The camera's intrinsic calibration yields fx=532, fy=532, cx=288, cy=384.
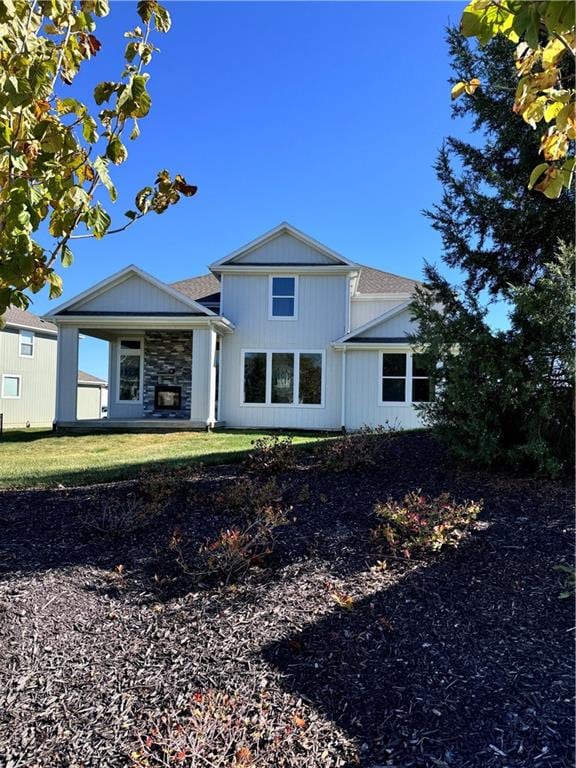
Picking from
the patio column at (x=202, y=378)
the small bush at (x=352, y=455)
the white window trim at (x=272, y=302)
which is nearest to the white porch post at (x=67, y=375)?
the patio column at (x=202, y=378)

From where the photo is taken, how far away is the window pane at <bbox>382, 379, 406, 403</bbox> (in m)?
15.3

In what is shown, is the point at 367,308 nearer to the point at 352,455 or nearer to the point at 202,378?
the point at 202,378

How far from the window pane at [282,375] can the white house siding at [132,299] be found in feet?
11.0

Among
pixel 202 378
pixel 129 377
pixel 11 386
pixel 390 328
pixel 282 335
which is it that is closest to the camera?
pixel 202 378

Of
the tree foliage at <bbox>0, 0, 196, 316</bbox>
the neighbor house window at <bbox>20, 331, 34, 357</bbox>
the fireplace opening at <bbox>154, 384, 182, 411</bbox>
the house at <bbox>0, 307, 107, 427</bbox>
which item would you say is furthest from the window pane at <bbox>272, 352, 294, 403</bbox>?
the neighbor house window at <bbox>20, 331, 34, 357</bbox>

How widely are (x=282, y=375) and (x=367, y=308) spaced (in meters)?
4.44

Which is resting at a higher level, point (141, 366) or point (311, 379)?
point (141, 366)

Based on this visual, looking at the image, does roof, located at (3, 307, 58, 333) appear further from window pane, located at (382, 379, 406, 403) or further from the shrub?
the shrub

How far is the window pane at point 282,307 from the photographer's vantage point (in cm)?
1591

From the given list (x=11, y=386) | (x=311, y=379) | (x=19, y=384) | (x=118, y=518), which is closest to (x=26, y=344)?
(x=19, y=384)

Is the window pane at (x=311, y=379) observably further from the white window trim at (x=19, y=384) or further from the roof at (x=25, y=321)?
the white window trim at (x=19, y=384)

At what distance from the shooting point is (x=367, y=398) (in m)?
15.3

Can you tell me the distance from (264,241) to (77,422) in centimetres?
744

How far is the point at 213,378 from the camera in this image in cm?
1475
